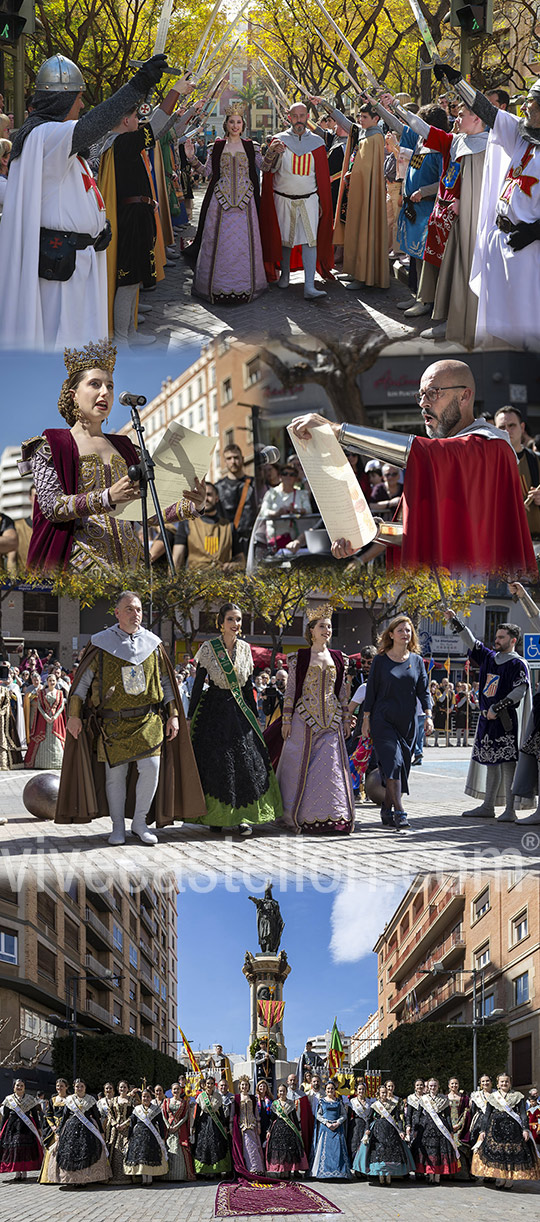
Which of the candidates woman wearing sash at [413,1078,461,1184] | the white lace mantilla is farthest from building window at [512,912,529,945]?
the white lace mantilla

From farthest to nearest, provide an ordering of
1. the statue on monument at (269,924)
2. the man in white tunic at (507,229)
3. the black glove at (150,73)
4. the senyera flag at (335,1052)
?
the senyera flag at (335,1052)
the statue on monument at (269,924)
the man in white tunic at (507,229)
the black glove at (150,73)

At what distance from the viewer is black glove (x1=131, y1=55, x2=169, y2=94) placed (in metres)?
6.71

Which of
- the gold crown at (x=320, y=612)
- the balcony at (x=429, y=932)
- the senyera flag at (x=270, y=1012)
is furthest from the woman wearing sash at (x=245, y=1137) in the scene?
the gold crown at (x=320, y=612)

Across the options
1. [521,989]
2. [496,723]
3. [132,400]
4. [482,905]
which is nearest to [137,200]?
[132,400]

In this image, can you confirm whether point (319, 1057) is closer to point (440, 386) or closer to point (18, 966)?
point (18, 966)

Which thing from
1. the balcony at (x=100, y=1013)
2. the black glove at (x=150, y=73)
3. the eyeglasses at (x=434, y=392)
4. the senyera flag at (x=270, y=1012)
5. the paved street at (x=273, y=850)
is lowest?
the senyera flag at (x=270, y=1012)

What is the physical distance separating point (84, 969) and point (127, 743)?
20.6 ft

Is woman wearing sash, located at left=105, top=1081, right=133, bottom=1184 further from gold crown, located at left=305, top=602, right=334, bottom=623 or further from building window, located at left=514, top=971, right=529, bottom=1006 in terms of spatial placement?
gold crown, located at left=305, top=602, right=334, bottom=623

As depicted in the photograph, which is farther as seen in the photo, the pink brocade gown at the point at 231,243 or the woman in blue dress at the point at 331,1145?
the woman in blue dress at the point at 331,1145

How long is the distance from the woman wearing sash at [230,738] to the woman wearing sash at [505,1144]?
459 cm

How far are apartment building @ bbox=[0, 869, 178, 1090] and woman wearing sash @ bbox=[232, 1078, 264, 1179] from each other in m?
1.22

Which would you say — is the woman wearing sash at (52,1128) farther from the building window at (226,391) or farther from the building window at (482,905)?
the building window at (226,391)

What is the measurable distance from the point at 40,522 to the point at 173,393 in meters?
1.03

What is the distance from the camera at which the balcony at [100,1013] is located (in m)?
12.9
